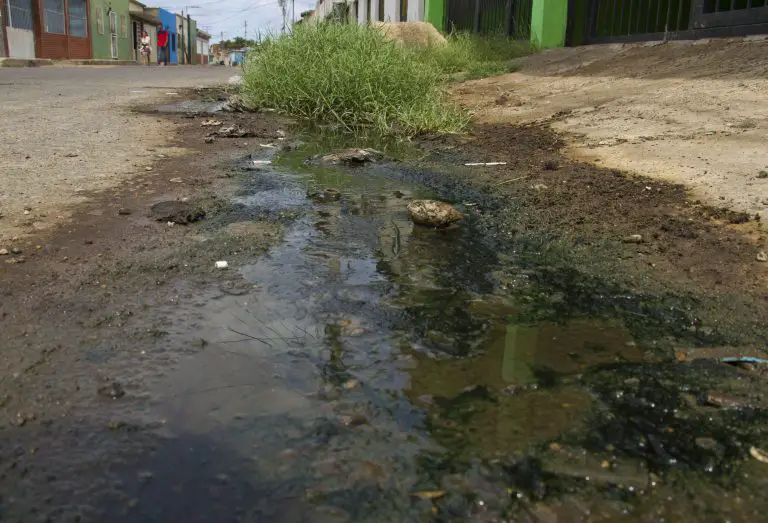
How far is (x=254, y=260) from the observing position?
2.01 m

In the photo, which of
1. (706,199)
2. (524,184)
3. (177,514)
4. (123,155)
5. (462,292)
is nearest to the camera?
(177,514)

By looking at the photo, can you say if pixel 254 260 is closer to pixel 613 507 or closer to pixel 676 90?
pixel 613 507

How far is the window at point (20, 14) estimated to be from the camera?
2070cm

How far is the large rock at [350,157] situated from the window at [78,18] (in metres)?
26.8

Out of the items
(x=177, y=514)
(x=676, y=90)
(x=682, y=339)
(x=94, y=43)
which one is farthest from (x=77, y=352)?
(x=94, y=43)

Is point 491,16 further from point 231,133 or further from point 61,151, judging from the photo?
point 61,151

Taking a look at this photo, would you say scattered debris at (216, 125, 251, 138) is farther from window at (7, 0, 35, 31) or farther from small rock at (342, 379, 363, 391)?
window at (7, 0, 35, 31)

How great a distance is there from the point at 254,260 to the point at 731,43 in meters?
5.76

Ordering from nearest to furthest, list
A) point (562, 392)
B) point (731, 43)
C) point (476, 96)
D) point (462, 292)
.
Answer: point (562, 392) → point (462, 292) → point (731, 43) → point (476, 96)

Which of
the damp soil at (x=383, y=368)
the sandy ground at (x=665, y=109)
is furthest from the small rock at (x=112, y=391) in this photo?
the sandy ground at (x=665, y=109)

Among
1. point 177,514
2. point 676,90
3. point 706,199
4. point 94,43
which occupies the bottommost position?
point 177,514

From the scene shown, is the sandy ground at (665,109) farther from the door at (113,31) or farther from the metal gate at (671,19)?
the door at (113,31)

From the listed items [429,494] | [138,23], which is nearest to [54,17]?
[138,23]

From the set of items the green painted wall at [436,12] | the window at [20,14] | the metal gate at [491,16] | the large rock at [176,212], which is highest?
the window at [20,14]
